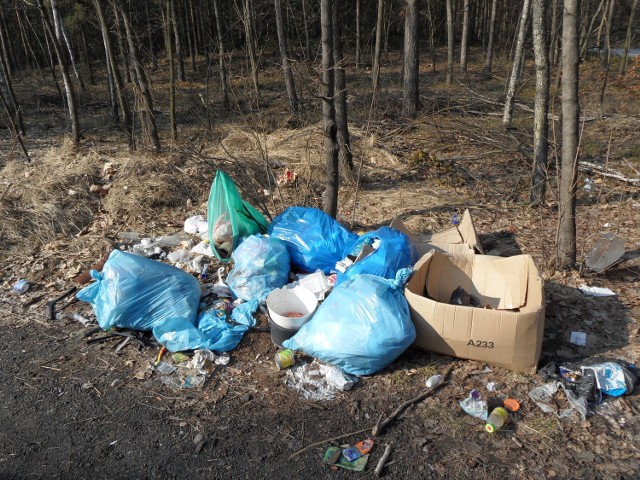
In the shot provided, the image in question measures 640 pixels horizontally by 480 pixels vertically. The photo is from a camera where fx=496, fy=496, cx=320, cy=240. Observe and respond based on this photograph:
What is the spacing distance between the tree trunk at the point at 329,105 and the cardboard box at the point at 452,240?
643mm

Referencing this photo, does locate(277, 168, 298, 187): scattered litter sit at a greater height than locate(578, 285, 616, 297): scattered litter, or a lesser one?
greater

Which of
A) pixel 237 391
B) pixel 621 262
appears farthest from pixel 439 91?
pixel 237 391

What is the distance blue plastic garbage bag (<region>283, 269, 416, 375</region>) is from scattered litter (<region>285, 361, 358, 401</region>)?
63 millimetres

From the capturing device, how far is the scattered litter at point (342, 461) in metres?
2.36

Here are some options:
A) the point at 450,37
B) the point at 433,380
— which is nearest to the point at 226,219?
the point at 433,380

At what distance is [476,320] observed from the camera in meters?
2.85

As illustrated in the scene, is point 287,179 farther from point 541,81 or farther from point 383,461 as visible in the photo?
point 383,461

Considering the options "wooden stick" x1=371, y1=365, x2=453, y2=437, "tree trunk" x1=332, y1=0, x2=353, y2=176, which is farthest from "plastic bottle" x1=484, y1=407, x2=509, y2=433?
"tree trunk" x1=332, y1=0, x2=353, y2=176

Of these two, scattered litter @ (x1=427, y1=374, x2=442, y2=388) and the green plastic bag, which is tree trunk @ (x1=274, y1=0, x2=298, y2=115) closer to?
the green plastic bag

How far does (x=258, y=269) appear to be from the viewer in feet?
12.0

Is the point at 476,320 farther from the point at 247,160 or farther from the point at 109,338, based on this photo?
the point at 247,160

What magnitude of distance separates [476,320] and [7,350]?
3.03 metres

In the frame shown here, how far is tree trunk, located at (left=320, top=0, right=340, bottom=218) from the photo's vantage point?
154 inches

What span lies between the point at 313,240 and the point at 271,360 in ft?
3.60
